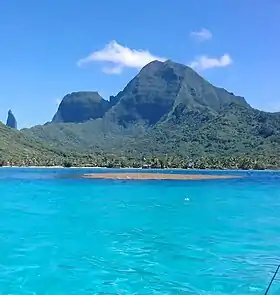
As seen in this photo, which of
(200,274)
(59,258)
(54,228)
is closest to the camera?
(200,274)

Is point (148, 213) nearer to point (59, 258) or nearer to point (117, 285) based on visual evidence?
point (59, 258)

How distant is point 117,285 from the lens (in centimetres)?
1975

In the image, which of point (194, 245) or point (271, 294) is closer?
point (271, 294)

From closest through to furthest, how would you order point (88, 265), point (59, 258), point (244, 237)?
point (88, 265), point (59, 258), point (244, 237)

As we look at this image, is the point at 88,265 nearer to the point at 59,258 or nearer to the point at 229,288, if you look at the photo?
the point at 59,258

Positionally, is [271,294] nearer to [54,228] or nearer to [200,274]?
[200,274]

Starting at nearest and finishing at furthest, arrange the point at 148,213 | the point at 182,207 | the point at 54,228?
the point at 54,228 < the point at 148,213 < the point at 182,207

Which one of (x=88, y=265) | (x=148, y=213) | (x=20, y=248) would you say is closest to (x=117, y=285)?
(x=88, y=265)

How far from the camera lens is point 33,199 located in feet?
197

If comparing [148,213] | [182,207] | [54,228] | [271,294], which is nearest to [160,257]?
[271,294]

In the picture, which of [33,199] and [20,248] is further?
[33,199]

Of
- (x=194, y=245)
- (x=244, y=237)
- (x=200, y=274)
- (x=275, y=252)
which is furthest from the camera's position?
(x=244, y=237)

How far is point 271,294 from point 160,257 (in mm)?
7523

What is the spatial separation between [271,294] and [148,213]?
88.0 feet
